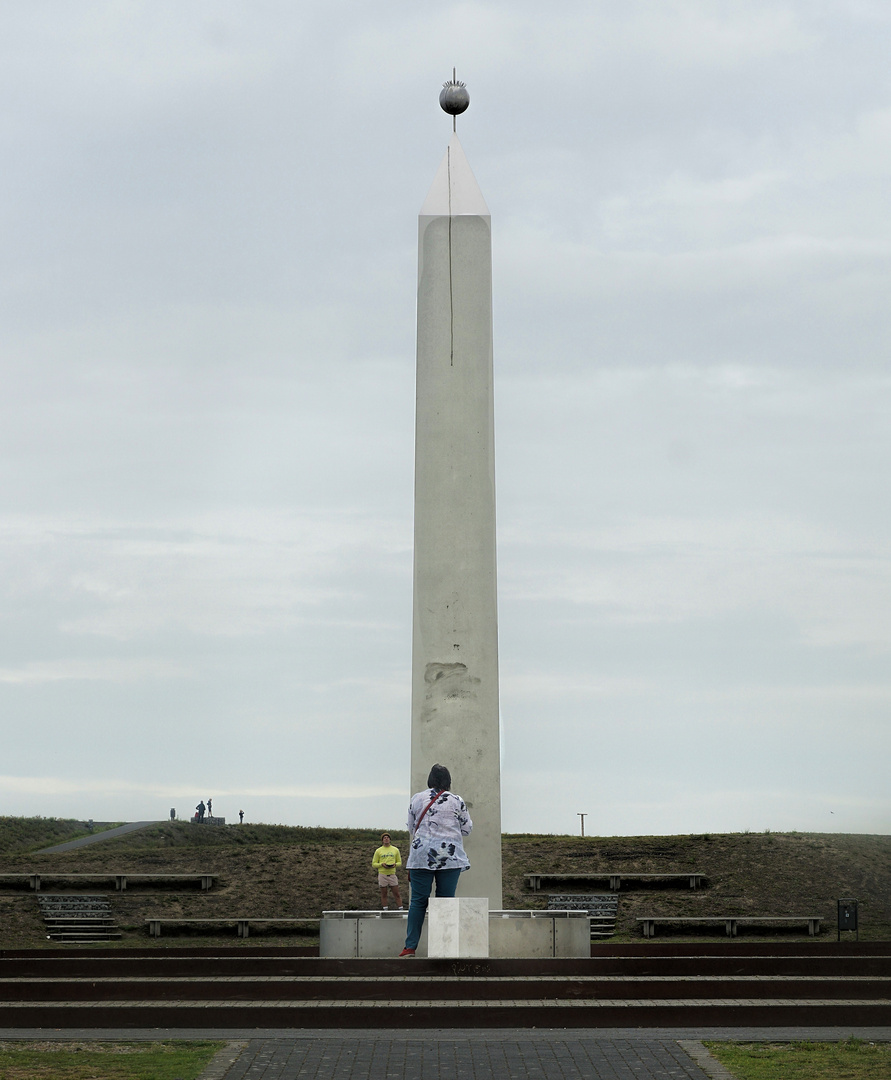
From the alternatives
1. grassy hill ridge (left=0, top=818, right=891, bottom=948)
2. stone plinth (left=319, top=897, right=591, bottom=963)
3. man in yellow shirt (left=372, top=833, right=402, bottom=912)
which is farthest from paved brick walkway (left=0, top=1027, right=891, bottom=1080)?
grassy hill ridge (left=0, top=818, right=891, bottom=948)

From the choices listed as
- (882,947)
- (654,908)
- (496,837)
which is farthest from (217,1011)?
(654,908)

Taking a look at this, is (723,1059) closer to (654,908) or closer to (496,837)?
(496,837)

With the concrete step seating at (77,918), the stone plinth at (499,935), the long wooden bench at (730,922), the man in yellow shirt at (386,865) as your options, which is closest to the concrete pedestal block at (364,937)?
the stone plinth at (499,935)

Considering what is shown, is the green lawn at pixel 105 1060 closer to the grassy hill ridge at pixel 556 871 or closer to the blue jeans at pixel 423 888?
the blue jeans at pixel 423 888

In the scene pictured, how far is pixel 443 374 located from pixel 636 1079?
26.2ft

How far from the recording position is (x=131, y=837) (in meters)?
31.5

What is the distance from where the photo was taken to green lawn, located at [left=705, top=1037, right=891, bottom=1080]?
6.49m

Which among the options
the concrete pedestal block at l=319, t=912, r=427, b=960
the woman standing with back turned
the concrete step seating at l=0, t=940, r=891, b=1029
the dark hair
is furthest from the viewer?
the concrete pedestal block at l=319, t=912, r=427, b=960

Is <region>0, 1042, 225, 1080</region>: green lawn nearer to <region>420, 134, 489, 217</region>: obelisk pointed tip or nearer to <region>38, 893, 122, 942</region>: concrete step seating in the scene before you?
<region>420, 134, 489, 217</region>: obelisk pointed tip

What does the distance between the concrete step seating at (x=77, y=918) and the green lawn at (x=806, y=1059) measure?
1324cm

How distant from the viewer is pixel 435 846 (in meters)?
10.5

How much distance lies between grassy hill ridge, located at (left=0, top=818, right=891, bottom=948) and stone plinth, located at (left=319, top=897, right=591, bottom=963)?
6483 mm

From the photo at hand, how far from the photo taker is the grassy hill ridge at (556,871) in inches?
772

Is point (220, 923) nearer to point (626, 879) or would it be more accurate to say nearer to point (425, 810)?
point (626, 879)
